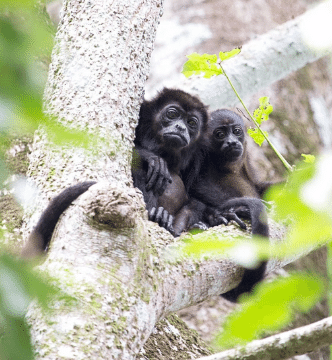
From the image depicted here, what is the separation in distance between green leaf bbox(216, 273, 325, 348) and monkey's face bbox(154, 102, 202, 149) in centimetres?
303

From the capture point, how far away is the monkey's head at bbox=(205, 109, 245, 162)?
414 cm

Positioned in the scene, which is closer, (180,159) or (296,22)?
(180,159)

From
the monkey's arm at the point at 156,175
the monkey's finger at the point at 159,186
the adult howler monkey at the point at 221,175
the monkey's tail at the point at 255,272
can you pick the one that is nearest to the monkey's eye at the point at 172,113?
the adult howler monkey at the point at 221,175

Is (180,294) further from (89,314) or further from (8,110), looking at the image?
(8,110)

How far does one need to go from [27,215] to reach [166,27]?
215 inches

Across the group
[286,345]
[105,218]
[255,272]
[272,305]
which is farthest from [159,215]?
[272,305]

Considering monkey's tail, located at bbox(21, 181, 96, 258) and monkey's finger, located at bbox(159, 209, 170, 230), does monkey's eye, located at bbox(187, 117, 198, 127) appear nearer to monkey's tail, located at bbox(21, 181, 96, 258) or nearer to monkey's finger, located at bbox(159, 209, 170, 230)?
monkey's finger, located at bbox(159, 209, 170, 230)

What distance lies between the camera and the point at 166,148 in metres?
3.77

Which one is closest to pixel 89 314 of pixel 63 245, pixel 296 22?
pixel 63 245

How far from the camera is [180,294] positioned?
211cm

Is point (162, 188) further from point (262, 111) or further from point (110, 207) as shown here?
point (110, 207)

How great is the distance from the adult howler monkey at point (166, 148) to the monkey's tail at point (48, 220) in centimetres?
106

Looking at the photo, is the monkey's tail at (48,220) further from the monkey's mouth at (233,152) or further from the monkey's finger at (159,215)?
the monkey's mouth at (233,152)

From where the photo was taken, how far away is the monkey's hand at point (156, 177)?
3.28 m
